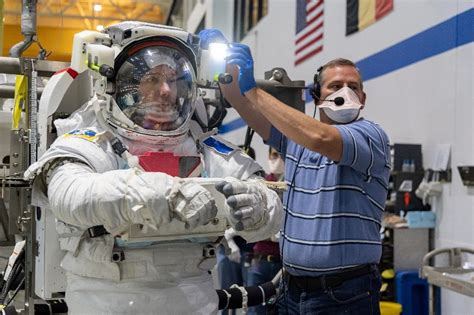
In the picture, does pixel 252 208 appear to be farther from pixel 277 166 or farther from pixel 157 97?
pixel 277 166

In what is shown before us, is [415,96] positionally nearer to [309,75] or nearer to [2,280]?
[309,75]

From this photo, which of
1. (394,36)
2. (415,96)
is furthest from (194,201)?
(394,36)

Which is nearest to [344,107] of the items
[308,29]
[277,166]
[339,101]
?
[339,101]

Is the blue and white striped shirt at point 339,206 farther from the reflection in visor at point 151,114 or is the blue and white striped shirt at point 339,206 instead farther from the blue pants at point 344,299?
the reflection in visor at point 151,114

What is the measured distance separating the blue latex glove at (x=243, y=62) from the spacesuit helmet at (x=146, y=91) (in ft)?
0.79

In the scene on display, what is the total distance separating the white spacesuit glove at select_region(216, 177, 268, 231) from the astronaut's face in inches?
15.2

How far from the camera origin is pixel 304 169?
2.39 m

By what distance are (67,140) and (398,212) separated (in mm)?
3265

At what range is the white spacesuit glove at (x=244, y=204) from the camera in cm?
153

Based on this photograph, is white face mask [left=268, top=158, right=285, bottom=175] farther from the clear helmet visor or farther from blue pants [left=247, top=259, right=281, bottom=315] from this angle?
the clear helmet visor

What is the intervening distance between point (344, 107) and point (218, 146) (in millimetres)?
666

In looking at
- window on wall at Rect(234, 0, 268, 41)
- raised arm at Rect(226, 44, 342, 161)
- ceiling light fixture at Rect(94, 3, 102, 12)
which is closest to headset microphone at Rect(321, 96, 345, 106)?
raised arm at Rect(226, 44, 342, 161)

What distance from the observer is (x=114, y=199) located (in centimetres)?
145

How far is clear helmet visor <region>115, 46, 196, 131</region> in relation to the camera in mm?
1851
